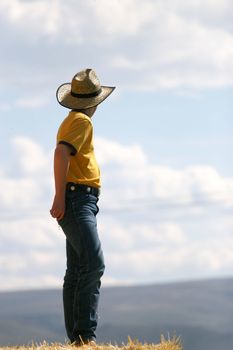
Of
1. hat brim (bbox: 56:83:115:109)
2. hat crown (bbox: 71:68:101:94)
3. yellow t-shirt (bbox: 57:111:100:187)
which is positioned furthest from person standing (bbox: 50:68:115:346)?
hat crown (bbox: 71:68:101:94)

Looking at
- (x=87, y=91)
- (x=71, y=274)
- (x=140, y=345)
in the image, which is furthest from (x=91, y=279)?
(x=87, y=91)

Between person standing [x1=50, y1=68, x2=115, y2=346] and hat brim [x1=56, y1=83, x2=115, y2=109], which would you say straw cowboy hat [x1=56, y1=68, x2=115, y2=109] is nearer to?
hat brim [x1=56, y1=83, x2=115, y2=109]

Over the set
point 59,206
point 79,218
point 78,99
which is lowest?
point 79,218

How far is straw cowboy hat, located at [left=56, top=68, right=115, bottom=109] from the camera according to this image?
33.2 ft

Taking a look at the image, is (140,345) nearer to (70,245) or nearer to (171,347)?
(171,347)

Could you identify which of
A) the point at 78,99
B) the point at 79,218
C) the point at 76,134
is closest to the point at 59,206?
the point at 79,218

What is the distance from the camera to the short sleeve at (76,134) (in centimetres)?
970

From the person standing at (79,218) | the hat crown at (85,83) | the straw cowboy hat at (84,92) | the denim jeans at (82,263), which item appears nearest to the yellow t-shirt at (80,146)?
the person standing at (79,218)

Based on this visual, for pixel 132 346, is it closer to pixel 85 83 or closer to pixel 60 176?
pixel 60 176

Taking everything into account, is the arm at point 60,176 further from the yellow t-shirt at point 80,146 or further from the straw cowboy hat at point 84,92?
the straw cowboy hat at point 84,92

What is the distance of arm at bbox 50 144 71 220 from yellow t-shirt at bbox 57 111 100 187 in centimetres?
9

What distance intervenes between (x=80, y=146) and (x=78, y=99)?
0.65m

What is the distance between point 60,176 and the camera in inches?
378

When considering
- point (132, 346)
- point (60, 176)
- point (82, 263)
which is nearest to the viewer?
point (132, 346)
